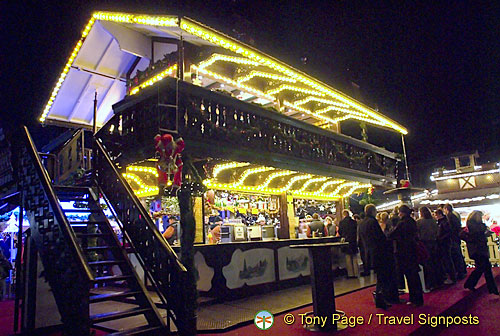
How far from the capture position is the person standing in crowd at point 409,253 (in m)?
7.24

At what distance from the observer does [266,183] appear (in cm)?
1298

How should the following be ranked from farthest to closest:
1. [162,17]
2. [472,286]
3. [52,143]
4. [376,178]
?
[52,143] → [376,178] → [472,286] → [162,17]

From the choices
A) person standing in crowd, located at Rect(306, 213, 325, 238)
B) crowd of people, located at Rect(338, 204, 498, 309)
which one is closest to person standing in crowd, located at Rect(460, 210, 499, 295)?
crowd of people, located at Rect(338, 204, 498, 309)

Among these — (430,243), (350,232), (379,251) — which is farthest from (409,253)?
(350,232)

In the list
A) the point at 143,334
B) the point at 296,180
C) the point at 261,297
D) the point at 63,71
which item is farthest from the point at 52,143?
the point at 143,334

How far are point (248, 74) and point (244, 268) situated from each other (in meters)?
6.31

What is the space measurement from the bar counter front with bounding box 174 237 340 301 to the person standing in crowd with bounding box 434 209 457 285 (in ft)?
13.9

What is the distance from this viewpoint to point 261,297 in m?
9.12

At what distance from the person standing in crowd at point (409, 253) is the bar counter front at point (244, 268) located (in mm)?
3303

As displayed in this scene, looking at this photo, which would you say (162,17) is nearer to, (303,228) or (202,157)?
(202,157)

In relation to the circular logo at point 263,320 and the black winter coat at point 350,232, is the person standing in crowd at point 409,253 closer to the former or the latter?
the circular logo at point 263,320

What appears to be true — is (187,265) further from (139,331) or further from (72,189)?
(72,189)

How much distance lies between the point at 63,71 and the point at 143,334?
27.3ft

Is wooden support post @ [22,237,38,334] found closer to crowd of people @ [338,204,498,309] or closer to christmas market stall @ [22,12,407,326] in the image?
christmas market stall @ [22,12,407,326]
